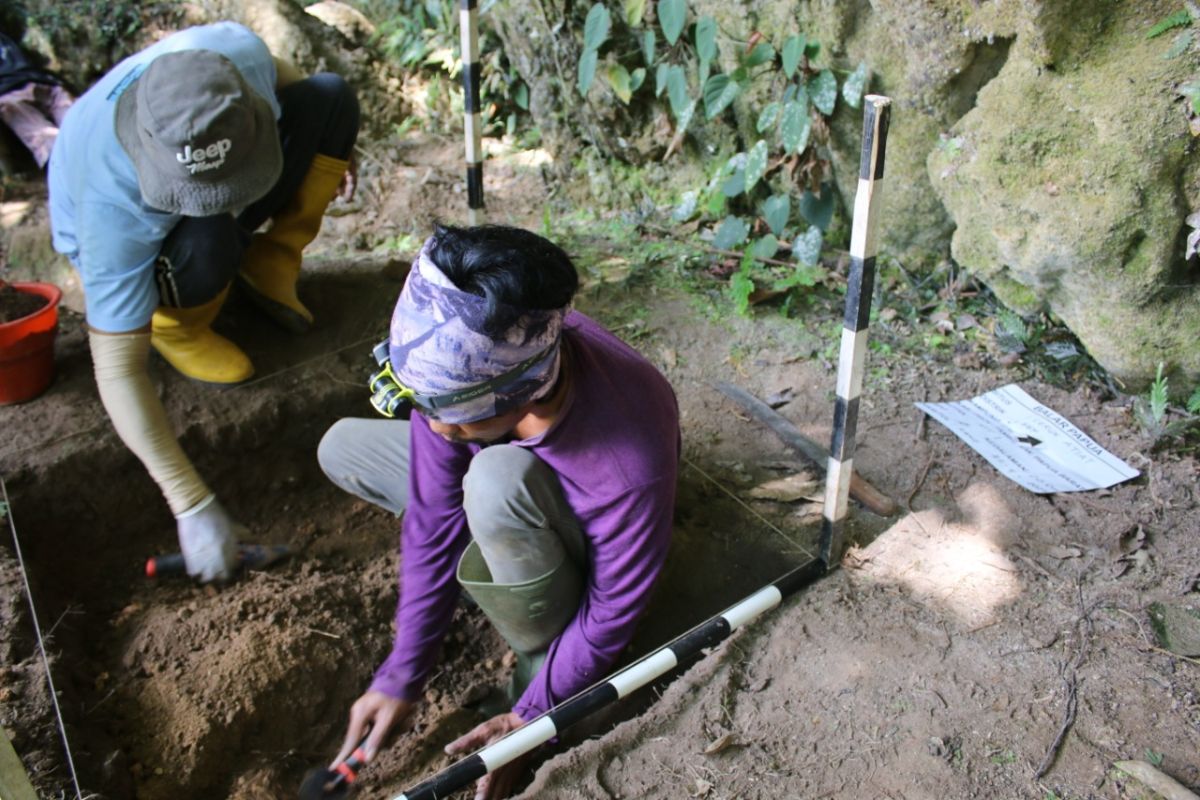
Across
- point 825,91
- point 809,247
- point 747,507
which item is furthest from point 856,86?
point 747,507

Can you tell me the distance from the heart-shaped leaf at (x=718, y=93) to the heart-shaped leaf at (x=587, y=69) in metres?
0.56

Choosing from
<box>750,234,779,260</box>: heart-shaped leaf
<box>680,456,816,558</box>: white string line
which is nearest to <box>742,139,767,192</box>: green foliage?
<box>750,234,779,260</box>: heart-shaped leaf

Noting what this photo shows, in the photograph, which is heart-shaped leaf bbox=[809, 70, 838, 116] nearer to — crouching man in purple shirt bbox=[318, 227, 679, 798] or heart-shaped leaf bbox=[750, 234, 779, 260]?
heart-shaped leaf bbox=[750, 234, 779, 260]

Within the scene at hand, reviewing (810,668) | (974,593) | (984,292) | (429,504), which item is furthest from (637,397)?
(984,292)

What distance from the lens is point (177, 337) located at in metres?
2.65

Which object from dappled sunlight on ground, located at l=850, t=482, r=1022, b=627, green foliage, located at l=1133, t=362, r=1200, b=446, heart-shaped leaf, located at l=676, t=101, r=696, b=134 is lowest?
dappled sunlight on ground, located at l=850, t=482, r=1022, b=627

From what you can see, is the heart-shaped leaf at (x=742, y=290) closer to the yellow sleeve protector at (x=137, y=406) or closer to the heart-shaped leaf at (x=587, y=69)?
the heart-shaped leaf at (x=587, y=69)

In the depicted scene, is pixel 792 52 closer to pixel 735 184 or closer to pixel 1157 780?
pixel 735 184

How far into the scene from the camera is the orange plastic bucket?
2449 millimetres

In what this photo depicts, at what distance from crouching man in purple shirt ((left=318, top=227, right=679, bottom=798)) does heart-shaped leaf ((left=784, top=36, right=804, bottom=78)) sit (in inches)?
66.9

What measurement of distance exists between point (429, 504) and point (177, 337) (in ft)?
3.97

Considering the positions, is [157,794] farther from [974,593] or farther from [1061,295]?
[1061,295]

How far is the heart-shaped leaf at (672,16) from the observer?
3.29m

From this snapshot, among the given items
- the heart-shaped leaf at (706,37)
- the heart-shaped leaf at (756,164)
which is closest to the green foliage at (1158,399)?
the heart-shaped leaf at (756,164)
